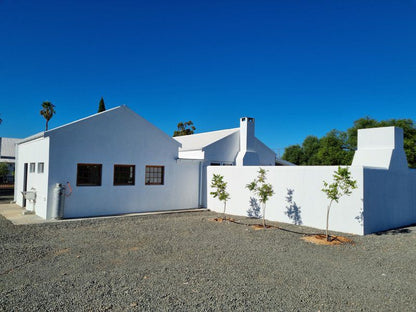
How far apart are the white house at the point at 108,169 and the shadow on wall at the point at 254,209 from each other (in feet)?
10.1

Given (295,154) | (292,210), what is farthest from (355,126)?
(292,210)

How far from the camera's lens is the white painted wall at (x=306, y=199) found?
876 cm

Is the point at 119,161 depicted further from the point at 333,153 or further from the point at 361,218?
the point at 333,153

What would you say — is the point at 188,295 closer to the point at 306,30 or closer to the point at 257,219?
the point at 257,219

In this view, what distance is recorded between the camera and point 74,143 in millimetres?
10773

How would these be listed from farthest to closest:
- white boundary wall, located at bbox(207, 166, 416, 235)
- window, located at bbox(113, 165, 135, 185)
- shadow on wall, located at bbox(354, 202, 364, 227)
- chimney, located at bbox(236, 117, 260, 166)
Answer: chimney, located at bbox(236, 117, 260, 166) < window, located at bbox(113, 165, 135, 185) < white boundary wall, located at bbox(207, 166, 416, 235) < shadow on wall, located at bbox(354, 202, 364, 227)

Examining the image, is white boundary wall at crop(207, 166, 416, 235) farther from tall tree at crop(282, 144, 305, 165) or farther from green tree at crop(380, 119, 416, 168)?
tall tree at crop(282, 144, 305, 165)

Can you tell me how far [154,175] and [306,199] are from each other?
7031 mm

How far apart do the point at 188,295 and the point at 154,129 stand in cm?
965

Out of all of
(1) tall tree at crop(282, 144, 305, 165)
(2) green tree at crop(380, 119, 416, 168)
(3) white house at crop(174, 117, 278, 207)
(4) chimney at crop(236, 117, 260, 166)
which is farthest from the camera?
(1) tall tree at crop(282, 144, 305, 165)

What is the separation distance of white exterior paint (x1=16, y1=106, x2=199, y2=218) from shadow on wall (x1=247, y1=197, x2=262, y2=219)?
338 cm

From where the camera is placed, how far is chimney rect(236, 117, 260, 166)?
1688 cm

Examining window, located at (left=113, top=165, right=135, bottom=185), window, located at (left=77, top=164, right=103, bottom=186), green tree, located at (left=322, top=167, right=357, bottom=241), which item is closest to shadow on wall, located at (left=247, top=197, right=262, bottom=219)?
green tree, located at (left=322, top=167, right=357, bottom=241)

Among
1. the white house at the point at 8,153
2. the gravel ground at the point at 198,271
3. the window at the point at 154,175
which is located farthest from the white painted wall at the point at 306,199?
the white house at the point at 8,153
